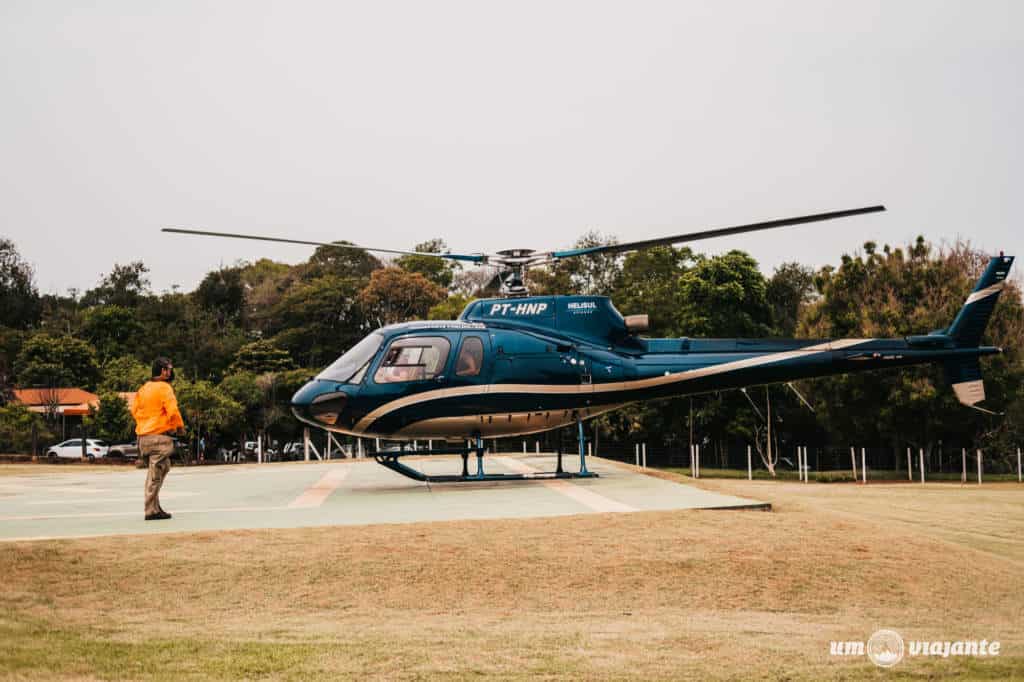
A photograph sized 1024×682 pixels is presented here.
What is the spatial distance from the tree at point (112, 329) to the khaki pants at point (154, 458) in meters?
53.2

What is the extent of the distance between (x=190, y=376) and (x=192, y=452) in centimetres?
749

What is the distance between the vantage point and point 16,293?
218 ft

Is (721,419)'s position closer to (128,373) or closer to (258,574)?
(128,373)

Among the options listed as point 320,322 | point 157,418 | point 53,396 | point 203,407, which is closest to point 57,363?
point 53,396

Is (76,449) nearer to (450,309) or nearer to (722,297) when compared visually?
(450,309)

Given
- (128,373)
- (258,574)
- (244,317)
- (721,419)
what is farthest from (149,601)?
(244,317)

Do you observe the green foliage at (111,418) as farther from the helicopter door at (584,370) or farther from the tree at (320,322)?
the helicopter door at (584,370)

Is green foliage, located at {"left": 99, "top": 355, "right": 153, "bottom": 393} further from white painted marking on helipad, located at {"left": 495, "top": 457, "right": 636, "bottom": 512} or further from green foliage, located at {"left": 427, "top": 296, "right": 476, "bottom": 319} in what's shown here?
white painted marking on helipad, located at {"left": 495, "top": 457, "right": 636, "bottom": 512}

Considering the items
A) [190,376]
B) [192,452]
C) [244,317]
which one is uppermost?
[244,317]

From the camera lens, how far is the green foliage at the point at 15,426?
43.6 metres

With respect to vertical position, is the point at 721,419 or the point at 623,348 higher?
the point at 623,348

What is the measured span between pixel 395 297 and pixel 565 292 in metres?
12.9

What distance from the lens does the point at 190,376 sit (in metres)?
58.6

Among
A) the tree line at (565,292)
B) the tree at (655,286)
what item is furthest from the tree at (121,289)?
the tree at (655,286)
